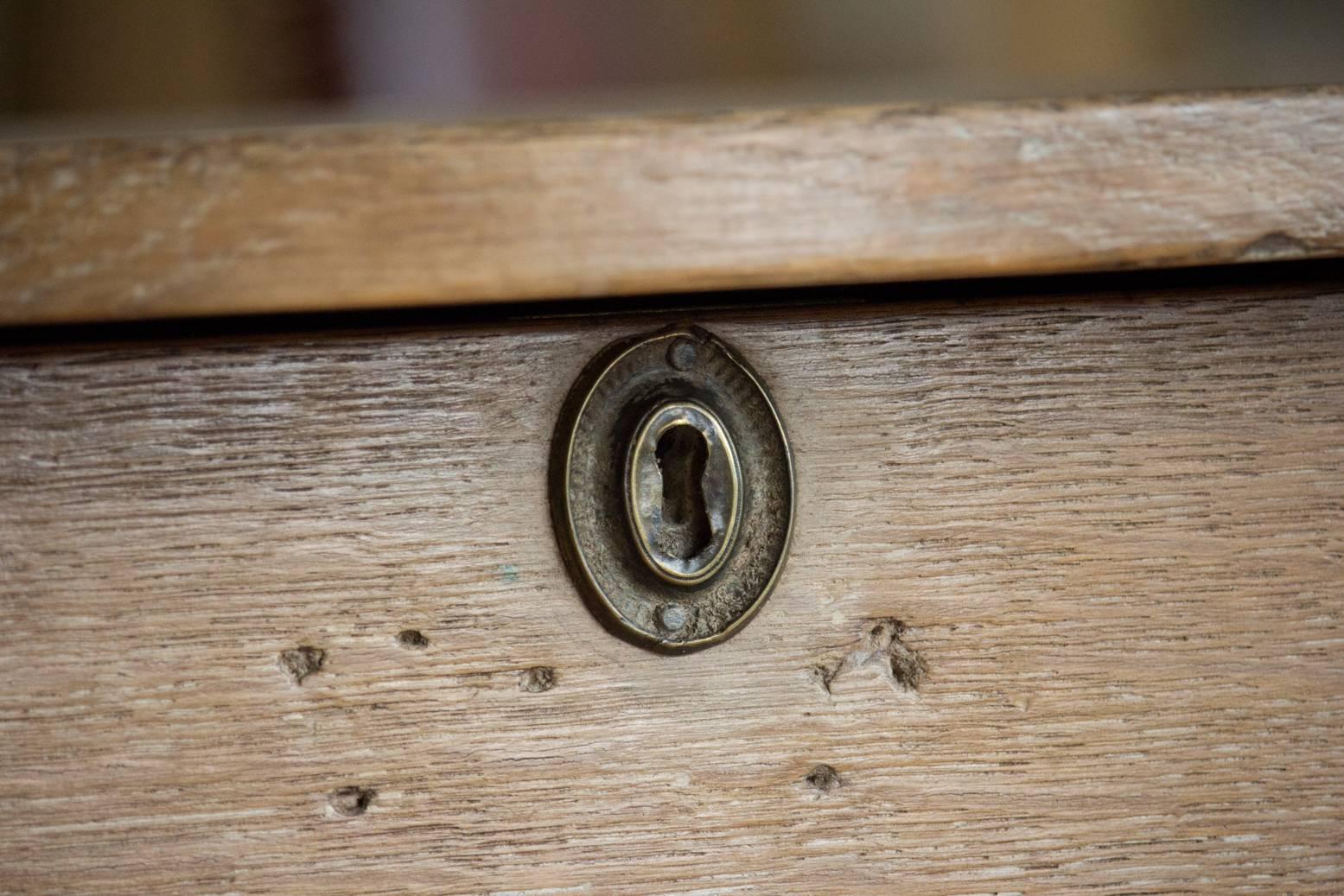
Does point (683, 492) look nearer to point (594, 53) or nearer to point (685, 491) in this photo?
point (685, 491)

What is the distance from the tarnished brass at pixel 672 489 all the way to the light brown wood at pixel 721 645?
1 cm

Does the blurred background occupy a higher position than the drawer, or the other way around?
the blurred background

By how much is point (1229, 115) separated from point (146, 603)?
0.40 m

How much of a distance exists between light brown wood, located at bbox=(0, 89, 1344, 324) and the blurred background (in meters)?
0.05

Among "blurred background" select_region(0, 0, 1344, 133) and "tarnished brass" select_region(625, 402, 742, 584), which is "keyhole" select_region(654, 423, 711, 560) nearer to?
"tarnished brass" select_region(625, 402, 742, 584)

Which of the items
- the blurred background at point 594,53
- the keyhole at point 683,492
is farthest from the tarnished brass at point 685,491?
the blurred background at point 594,53

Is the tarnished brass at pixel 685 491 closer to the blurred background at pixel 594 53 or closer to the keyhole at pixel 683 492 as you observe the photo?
the keyhole at pixel 683 492

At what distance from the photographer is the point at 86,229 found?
0.83 feet

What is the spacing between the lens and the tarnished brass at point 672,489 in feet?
1.12

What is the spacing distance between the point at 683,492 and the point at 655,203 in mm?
119

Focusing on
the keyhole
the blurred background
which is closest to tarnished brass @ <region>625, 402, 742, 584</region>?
the keyhole

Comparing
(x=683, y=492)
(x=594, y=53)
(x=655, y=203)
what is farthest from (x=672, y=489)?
(x=594, y=53)

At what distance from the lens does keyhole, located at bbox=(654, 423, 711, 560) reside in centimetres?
35

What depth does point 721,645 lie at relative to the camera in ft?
1.17
